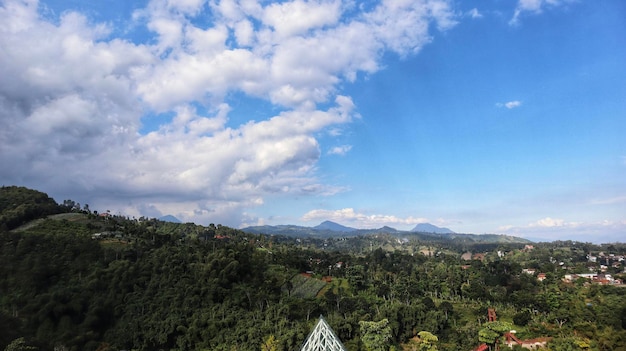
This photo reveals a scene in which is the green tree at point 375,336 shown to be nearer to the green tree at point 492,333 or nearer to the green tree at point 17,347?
the green tree at point 492,333

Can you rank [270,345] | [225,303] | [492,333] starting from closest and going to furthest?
[270,345] < [492,333] < [225,303]

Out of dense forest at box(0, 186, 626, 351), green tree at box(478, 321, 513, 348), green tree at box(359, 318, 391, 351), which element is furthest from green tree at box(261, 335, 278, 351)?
green tree at box(478, 321, 513, 348)

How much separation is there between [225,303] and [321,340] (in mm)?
19505

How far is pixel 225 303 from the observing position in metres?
38.9

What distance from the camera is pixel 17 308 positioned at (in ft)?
122

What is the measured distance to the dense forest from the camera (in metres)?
32.9

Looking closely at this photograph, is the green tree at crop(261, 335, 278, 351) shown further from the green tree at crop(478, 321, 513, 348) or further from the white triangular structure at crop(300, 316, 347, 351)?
the green tree at crop(478, 321, 513, 348)

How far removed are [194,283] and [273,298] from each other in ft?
30.9

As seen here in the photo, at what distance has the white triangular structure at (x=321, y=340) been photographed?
21969mm

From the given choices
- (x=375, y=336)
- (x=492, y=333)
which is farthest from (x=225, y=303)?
(x=492, y=333)

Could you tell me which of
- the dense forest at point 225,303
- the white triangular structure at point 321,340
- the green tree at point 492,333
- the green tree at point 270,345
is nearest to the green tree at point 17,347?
the dense forest at point 225,303

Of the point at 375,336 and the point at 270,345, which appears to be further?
the point at 375,336

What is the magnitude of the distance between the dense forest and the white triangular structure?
323 inches

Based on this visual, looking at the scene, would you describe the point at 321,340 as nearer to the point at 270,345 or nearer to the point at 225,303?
the point at 270,345
